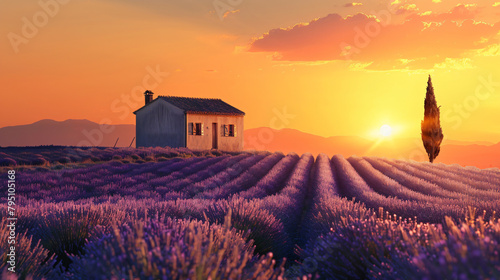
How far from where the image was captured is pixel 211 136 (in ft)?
110

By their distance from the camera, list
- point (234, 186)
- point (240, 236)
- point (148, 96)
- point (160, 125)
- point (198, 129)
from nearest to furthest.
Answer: point (240, 236)
point (234, 186)
point (198, 129)
point (160, 125)
point (148, 96)

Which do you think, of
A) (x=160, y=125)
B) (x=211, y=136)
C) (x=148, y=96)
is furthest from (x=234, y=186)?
(x=148, y=96)

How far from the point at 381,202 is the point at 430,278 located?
5713mm

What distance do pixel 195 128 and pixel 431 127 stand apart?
18976 millimetres

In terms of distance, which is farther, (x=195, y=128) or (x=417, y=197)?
(x=195, y=128)

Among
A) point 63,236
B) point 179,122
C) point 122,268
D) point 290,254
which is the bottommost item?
point 290,254

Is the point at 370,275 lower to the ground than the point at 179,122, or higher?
lower

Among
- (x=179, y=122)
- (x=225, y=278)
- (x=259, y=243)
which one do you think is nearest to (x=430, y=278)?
(x=225, y=278)

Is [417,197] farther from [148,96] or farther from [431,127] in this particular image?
[148,96]

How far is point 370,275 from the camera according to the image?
139 inches

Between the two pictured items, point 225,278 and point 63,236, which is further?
point 63,236

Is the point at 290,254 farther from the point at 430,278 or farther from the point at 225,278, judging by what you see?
the point at 430,278

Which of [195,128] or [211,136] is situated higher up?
[195,128]

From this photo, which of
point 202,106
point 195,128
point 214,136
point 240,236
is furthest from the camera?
point 202,106
